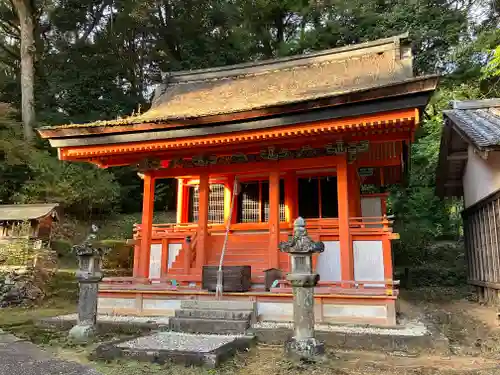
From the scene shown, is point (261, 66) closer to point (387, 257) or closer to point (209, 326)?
point (387, 257)

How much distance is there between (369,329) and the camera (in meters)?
7.29

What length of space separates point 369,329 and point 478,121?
6862 mm

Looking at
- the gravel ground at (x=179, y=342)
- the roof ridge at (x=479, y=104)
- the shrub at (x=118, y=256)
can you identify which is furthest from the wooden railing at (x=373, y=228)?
the shrub at (x=118, y=256)

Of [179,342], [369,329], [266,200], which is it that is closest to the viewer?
[179,342]

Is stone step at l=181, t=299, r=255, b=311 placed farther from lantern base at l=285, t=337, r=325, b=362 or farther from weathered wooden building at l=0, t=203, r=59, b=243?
weathered wooden building at l=0, t=203, r=59, b=243

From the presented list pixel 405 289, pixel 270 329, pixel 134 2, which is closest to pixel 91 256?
pixel 270 329

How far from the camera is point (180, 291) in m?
9.07

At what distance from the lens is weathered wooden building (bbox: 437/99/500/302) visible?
9.99 m

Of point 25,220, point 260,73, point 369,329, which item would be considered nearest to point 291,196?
point 260,73

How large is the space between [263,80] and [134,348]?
922 cm

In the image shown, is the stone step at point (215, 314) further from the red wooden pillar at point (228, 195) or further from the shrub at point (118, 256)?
the shrub at point (118, 256)

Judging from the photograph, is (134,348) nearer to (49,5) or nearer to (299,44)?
(299,44)

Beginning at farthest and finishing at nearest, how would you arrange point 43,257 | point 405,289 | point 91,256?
point 405,289, point 43,257, point 91,256

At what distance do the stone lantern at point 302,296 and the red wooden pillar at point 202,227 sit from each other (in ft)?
13.6
